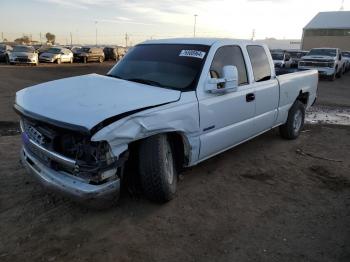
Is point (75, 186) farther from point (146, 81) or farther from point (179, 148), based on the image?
point (146, 81)

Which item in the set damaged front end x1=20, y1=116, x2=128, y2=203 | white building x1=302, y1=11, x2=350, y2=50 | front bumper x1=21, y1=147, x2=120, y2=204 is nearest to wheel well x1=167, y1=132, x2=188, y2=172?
damaged front end x1=20, y1=116, x2=128, y2=203

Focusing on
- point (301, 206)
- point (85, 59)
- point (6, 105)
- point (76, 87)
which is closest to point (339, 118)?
point (301, 206)

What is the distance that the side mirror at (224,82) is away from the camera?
4.64 meters

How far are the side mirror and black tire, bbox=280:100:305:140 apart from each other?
288 cm

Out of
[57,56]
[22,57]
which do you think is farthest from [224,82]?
[57,56]

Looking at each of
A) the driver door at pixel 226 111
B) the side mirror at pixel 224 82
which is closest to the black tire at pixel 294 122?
the driver door at pixel 226 111

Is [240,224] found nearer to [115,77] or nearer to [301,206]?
[301,206]

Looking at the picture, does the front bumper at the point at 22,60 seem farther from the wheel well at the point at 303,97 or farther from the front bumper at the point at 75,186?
the front bumper at the point at 75,186

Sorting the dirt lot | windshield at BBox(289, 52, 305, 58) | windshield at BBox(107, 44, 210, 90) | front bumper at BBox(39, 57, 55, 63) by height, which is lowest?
front bumper at BBox(39, 57, 55, 63)

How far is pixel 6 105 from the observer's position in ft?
36.2

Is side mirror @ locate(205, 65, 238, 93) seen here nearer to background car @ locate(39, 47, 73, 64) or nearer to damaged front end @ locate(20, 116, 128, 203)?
damaged front end @ locate(20, 116, 128, 203)

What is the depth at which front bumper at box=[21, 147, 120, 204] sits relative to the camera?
11.5ft

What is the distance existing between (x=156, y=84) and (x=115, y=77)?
0.78 metres

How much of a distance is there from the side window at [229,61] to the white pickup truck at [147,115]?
0.02 m
